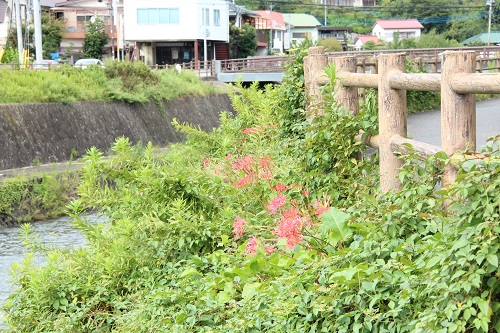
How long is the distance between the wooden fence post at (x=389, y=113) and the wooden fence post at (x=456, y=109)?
1083 mm

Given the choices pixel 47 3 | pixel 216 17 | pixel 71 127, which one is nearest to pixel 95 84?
pixel 71 127

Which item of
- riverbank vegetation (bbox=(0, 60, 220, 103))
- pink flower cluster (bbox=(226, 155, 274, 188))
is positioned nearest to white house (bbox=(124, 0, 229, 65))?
riverbank vegetation (bbox=(0, 60, 220, 103))

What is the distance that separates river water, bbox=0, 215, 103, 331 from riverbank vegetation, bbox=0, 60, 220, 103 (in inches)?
321

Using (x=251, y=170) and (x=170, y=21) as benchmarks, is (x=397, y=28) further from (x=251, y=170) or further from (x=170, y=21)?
(x=251, y=170)

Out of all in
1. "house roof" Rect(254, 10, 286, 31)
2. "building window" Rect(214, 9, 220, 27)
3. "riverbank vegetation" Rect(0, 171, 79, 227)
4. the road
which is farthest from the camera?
"house roof" Rect(254, 10, 286, 31)

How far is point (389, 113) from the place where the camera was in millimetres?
6801

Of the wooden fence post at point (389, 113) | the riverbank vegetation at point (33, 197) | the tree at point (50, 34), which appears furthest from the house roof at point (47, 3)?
the wooden fence post at point (389, 113)

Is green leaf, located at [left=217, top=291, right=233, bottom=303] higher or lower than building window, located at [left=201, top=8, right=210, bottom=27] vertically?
lower

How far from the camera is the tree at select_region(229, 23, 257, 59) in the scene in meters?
62.8

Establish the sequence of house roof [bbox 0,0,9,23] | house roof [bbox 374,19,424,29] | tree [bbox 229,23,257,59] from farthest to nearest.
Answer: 1. house roof [bbox 374,19,424,29]
2. tree [bbox 229,23,257,59]
3. house roof [bbox 0,0,9,23]

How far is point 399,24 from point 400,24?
32cm

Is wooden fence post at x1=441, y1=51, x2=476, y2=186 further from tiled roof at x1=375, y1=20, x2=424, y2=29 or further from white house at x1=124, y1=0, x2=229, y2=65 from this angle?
tiled roof at x1=375, y1=20, x2=424, y2=29

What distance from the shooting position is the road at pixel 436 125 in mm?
13570

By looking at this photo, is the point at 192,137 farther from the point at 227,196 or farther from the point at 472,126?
the point at 472,126
